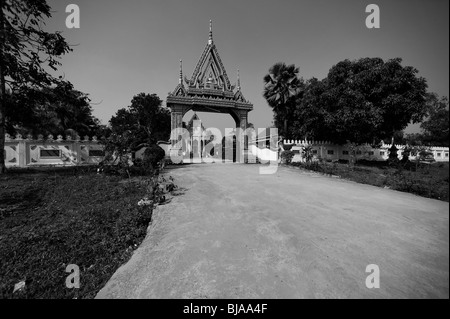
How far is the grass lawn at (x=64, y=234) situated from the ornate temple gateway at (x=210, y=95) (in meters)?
10.4

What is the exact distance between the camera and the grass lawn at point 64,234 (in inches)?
102

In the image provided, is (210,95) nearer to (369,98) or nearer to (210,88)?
(210,88)

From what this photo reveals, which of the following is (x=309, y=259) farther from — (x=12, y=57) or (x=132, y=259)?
(x=12, y=57)

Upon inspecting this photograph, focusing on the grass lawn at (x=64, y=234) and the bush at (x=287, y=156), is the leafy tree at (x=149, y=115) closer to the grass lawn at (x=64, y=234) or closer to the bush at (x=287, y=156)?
the bush at (x=287, y=156)

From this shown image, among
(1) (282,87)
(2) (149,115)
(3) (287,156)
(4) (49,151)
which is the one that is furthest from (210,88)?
(2) (149,115)

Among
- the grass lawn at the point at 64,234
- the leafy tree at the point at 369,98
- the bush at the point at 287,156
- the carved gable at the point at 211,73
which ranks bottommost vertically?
the grass lawn at the point at 64,234

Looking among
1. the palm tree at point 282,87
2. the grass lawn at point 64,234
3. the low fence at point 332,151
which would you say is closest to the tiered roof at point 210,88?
the low fence at point 332,151

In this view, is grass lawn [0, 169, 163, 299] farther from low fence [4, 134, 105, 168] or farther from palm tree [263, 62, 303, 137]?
palm tree [263, 62, 303, 137]

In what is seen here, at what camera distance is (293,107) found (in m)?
24.1

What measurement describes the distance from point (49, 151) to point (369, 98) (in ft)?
71.9

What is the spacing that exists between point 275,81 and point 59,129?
93.0ft

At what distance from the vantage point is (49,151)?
11.7m

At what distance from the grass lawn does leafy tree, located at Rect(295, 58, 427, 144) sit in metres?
14.0
